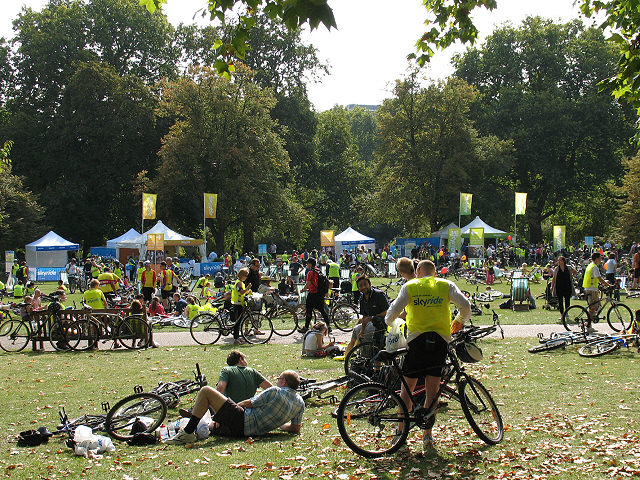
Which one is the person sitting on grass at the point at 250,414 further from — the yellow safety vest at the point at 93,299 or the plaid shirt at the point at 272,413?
the yellow safety vest at the point at 93,299

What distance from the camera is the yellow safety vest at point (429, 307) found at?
5.55m

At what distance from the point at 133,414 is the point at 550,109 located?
158 ft

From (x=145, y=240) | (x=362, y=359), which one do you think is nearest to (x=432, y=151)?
(x=145, y=240)

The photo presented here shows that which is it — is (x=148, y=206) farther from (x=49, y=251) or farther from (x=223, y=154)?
(x=223, y=154)

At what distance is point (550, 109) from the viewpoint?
4897cm

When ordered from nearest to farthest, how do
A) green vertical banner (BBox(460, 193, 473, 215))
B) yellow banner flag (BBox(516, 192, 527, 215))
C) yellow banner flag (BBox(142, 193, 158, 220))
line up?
yellow banner flag (BBox(142, 193, 158, 220)) → yellow banner flag (BBox(516, 192, 527, 215)) → green vertical banner (BBox(460, 193, 473, 215))

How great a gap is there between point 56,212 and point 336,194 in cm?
2230

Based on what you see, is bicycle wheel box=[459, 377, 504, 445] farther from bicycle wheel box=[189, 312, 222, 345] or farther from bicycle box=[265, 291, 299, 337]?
bicycle box=[265, 291, 299, 337]

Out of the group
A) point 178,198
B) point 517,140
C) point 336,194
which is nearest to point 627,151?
point 517,140

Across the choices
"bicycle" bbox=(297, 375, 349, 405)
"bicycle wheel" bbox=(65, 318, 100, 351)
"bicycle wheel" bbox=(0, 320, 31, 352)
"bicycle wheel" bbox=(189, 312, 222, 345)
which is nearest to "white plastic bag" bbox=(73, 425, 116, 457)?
"bicycle" bbox=(297, 375, 349, 405)

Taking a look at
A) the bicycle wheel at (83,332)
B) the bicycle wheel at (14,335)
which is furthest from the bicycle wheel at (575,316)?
the bicycle wheel at (14,335)

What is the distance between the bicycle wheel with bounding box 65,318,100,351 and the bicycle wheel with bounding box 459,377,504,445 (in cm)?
903

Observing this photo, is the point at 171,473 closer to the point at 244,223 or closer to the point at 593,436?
the point at 593,436

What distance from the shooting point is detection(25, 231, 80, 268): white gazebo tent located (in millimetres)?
34750
